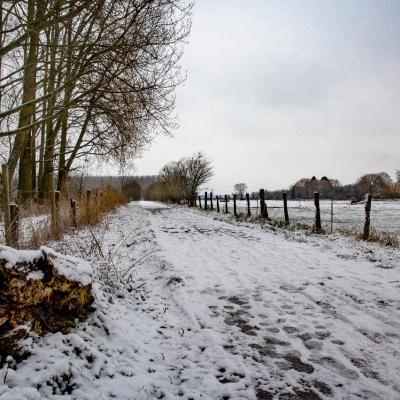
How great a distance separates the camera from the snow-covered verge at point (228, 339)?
7.93ft

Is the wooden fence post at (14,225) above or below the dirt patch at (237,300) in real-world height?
above

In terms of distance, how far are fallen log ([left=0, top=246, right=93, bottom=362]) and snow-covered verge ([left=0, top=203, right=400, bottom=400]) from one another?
0.42 feet

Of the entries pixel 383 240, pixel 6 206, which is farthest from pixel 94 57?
pixel 383 240

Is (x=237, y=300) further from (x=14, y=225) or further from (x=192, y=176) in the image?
(x=192, y=176)

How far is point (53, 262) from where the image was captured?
309 cm

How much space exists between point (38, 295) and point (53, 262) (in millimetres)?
356

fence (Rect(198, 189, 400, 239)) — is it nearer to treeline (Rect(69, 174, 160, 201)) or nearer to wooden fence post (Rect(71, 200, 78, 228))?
wooden fence post (Rect(71, 200, 78, 228))

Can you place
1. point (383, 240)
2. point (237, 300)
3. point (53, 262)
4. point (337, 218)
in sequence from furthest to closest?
1. point (337, 218)
2. point (383, 240)
3. point (237, 300)
4. point (53, 262)

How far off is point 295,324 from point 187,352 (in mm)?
1274

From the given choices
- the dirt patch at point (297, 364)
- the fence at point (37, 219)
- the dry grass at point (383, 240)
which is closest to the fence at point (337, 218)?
the dry grass at point (383, 240)

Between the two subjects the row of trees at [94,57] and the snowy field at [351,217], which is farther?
the snowy field at [351,217]

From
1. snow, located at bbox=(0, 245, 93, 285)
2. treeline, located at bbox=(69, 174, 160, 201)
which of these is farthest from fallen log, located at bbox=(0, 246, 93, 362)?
treeline, located at bbox=(69, 174, 160, 201)

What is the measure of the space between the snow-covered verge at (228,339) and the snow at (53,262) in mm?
400

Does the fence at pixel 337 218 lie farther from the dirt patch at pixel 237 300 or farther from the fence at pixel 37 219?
the fence at pixel 37 219
